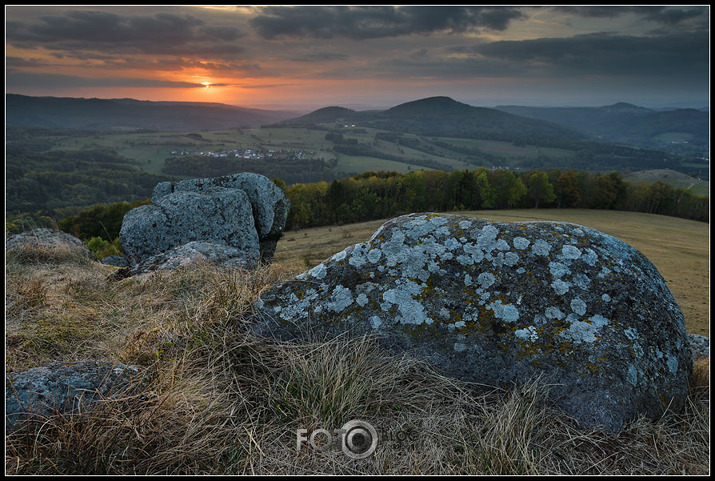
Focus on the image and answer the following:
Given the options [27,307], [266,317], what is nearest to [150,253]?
[27,307]

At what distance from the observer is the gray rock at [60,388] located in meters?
2.68

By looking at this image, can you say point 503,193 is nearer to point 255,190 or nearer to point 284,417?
point 255,190

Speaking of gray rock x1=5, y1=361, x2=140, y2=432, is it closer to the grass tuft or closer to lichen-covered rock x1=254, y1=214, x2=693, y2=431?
the grass tuft

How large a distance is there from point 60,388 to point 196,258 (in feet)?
17.5

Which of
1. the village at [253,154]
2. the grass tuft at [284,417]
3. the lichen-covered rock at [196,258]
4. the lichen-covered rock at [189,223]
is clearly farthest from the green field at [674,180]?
the village at [253,154]

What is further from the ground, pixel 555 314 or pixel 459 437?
pixel 555 314

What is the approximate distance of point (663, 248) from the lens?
40062mm

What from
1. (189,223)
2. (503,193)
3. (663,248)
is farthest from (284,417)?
(503,193)

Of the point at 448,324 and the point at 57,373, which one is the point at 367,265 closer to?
the point at 448,324

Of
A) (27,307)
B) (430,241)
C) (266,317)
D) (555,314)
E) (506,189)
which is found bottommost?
(506,189)

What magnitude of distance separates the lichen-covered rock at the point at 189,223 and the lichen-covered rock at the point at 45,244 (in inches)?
52.4

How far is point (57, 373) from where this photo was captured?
3.00 m

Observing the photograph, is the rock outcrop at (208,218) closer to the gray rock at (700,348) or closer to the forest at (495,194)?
the gray rock at (700,348)

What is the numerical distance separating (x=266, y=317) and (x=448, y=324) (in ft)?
6.80
